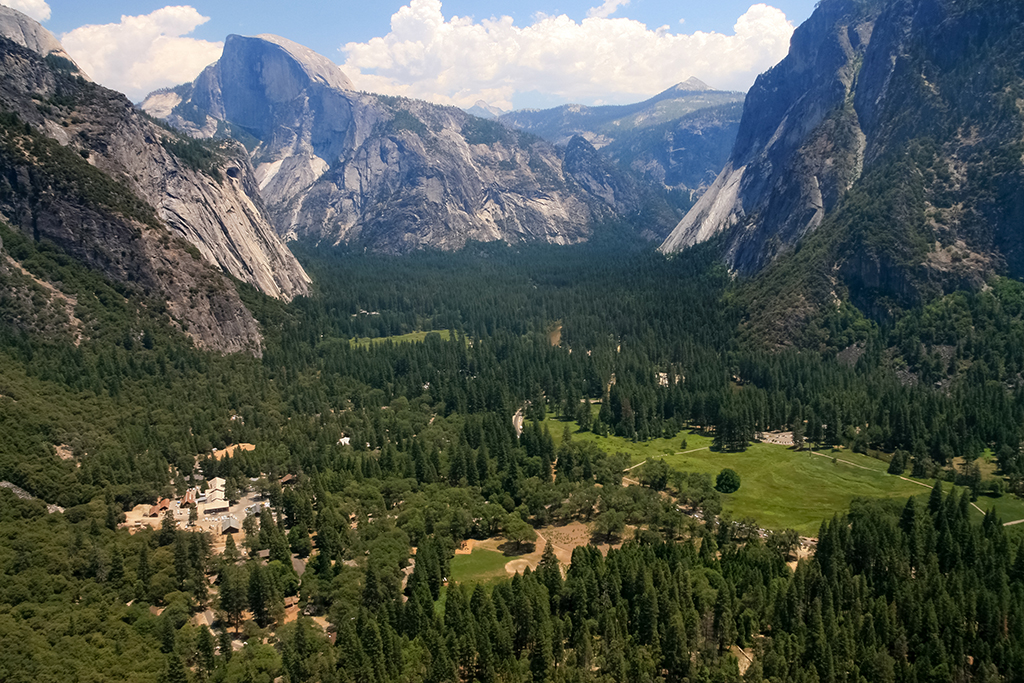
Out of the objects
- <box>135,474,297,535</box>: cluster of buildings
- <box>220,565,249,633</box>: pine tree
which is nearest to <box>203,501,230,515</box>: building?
<box>135,474,297,535</box>: cluster of buildings

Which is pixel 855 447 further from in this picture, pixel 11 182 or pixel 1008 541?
pixel 11 182

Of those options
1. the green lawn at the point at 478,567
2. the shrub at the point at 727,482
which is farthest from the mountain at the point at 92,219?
the shrub at the point at 727,482

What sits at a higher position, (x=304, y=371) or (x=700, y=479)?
(x=304, y=371)

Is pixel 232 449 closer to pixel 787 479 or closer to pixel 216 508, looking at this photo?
pixel 216 508

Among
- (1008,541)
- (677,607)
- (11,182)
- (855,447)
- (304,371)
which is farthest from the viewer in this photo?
(304,371)

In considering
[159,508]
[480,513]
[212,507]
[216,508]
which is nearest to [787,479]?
[480,513]

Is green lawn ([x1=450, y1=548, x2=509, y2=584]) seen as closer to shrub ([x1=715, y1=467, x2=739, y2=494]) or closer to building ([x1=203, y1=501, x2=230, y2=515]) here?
building ([x1=203, y1=501, x2=230, y2=515])

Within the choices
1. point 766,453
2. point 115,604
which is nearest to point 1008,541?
point 766,453
